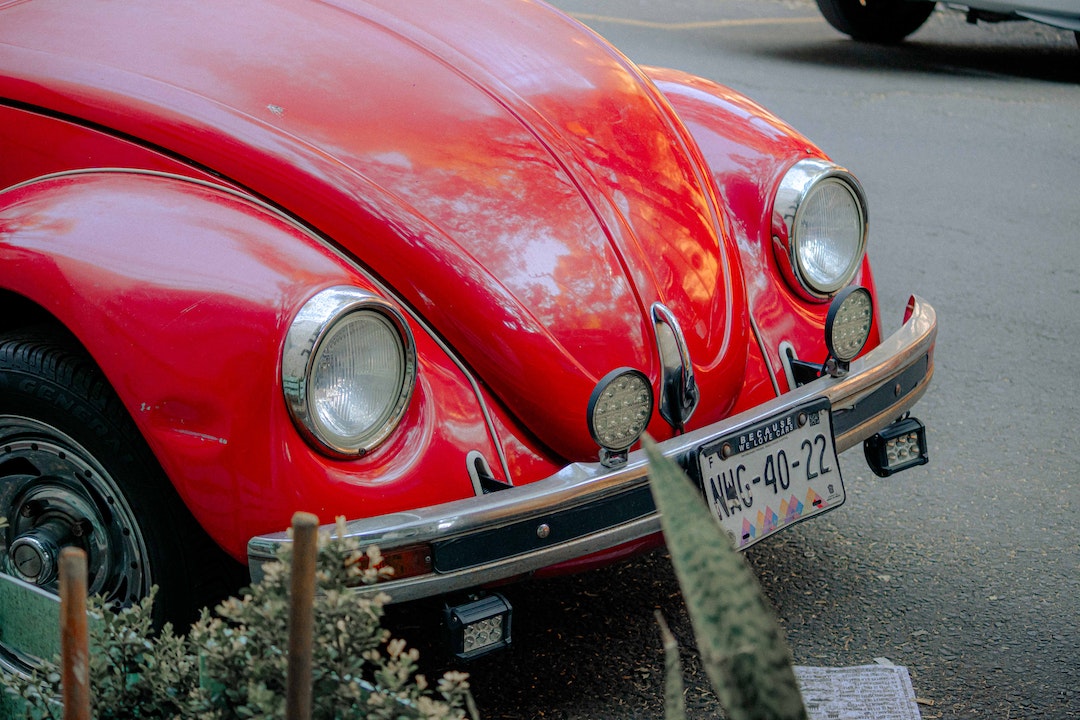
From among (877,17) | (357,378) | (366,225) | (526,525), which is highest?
(877,17)

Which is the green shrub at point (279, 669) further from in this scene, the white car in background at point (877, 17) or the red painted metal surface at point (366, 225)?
the white car in background at point (877, 17)

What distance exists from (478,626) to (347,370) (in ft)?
1.61

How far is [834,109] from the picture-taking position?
778cm

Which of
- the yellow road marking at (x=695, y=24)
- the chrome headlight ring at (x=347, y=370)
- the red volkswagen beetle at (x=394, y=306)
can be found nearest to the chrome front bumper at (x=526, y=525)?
the red volkswagen beetle at (x=394, y=306)

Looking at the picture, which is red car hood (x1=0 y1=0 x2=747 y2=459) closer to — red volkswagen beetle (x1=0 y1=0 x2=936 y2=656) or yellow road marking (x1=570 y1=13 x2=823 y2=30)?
red volkswagen beetle (x1=0 y1=0 x2=936 y2=656)

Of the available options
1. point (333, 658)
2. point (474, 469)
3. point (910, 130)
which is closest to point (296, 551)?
point (333, 658)

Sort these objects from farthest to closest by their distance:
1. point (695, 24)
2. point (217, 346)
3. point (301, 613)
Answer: point (695, 24), point (217, 346), point (301, 613)

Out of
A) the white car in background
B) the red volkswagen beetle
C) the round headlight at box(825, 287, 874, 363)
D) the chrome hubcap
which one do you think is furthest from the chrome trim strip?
the white car in background

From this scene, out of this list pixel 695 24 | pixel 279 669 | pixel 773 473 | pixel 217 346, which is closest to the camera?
pixel 279 669

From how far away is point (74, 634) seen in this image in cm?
130

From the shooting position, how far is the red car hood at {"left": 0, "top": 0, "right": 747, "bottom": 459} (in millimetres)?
2279

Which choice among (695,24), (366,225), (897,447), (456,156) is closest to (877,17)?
(695,24)

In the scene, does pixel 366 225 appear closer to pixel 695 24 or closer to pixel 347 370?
pixel 347 370

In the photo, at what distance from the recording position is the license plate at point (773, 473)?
7.49 ft
